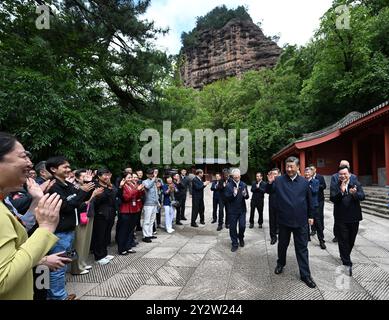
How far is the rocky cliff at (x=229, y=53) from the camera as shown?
53.9m

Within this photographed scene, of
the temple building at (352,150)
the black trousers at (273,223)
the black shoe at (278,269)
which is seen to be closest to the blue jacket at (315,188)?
the black trousers at (273,223)

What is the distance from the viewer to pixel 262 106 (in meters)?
28.5

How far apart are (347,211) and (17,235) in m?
4.36

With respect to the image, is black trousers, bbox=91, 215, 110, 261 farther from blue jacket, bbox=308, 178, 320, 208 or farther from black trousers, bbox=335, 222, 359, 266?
blue jacket, bbox=308, 178, 320, 208

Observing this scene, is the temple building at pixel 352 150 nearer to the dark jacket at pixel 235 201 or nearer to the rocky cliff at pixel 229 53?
the dark jacket at pixel 235 201

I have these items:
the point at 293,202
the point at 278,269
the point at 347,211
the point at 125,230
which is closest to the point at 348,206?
the point at 347,211

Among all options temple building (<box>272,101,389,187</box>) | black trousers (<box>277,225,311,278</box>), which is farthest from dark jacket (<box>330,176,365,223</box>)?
temple building (<box>272,101,389,187</box>)

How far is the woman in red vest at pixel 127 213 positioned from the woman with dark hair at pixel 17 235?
3.80 metres

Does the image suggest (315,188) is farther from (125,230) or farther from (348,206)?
(125,230)

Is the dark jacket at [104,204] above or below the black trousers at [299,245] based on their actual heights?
above

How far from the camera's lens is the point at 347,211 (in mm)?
4191
